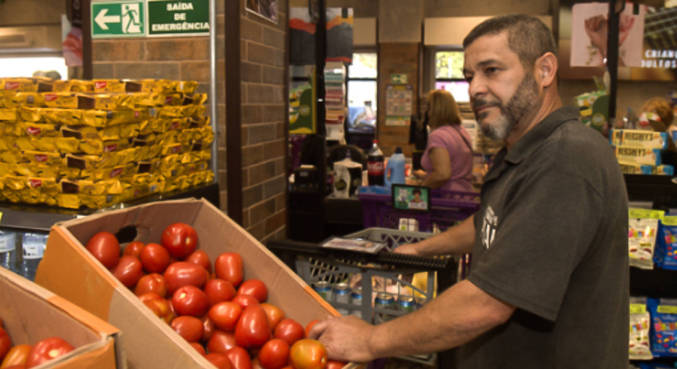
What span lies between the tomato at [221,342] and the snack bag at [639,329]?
88.8 inches

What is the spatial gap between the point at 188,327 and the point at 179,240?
12.9 inches

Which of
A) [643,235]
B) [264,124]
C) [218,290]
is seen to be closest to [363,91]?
[264,124]

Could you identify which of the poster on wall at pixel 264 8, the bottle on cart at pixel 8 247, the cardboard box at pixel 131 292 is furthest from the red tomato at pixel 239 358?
the poster on wall at pixel 264 8

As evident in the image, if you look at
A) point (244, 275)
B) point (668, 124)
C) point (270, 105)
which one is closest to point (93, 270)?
point (244, 275)

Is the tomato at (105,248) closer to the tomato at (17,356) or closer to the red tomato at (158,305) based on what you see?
the red tomato at (158,305)

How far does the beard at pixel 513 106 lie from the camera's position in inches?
57.9

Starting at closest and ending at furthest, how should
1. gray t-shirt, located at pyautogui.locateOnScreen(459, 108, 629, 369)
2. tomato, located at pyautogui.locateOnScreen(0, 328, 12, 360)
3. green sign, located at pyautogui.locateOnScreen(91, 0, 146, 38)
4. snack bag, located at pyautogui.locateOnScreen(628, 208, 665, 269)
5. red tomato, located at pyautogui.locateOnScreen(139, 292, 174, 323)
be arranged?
tomato, located at pyautogui.locateOnScreen(0, 328, 12, 360)
gray t-shirt, located at pyautogui.locateOnScreen(459, 108, 629, 369)
red tomato, located at pyautogui.locateOnScreen(139, 292, 174, 323)
green sign, located at pyautogui.locateOnScreen(91, 0, 146, 38)
snack bag, located at pyautogui.locateOnScreen(628, 208, 665, 269)

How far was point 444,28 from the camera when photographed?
9812 millimetres

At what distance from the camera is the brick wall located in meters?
2.63

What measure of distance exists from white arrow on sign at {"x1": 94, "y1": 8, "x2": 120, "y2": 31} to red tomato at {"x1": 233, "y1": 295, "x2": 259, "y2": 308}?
171 cm

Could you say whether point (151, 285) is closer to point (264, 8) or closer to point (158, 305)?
point (158, 305)

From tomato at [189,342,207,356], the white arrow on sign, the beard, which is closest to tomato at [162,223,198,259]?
tomato at [189,342,207,356]

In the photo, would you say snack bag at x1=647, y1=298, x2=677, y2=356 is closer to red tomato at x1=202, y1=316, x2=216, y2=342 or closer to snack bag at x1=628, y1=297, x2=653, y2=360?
snack bag at x1=628, y1=297, x2=653, y2=360

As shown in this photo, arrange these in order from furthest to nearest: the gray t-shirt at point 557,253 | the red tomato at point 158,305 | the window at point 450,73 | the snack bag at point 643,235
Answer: the window at point 450,73, the snack bag at point 643,235, the red tomato at point 158,305, the gray t-shirt at point 557,253
